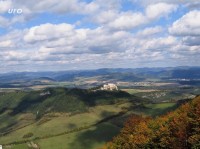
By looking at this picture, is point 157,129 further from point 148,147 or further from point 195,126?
point 195,126

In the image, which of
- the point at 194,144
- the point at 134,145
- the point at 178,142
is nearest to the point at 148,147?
the point at 134,145

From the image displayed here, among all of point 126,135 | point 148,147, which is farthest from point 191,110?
point 126,135

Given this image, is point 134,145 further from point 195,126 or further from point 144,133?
point 195,126

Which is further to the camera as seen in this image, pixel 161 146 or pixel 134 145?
pixel 134 145

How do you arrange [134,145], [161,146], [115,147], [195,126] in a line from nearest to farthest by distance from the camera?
1. [195,126]
2. [161,146]
3. [134,145]
4. [115,147]

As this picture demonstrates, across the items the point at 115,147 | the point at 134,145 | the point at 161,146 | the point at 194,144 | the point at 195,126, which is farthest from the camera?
the point at 115,147

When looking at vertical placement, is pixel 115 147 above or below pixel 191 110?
below
